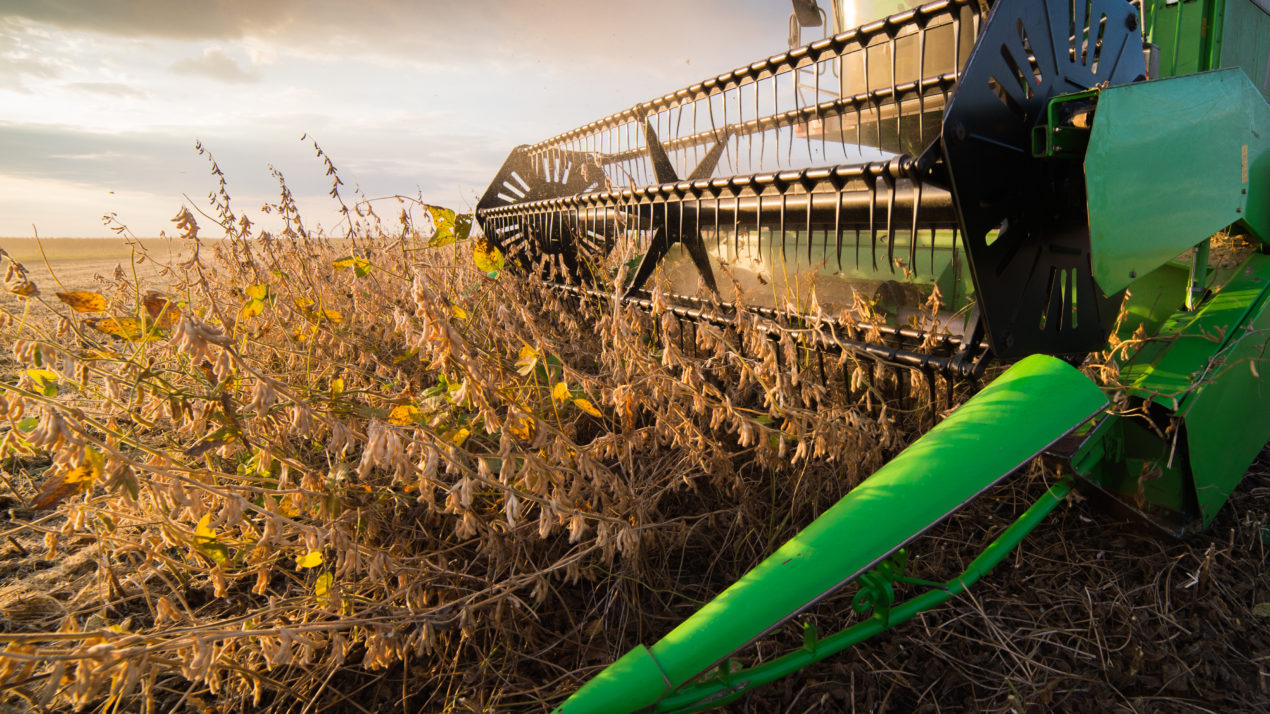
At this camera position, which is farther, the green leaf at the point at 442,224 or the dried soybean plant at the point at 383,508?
the green leaf at the point at 442,224

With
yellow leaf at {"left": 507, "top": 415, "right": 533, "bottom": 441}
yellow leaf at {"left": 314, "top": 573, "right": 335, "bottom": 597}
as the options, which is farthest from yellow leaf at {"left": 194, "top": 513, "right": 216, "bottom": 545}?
yellow leaf at {"left": 507, "top": 415, "right": 533, "bottom": 441}

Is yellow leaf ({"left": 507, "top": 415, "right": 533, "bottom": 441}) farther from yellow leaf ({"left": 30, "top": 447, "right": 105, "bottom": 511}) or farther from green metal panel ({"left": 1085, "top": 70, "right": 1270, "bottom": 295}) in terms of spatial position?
green metal panel ({"left": 1085, "top": 70, "right": 1270, "bottom": 295})

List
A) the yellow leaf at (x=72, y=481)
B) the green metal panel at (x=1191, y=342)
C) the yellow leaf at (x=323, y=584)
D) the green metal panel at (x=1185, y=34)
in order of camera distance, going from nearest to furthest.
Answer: the yellow leaf at (x=72, y=481), the yellow leaf at (x=323, y=584), the green metal panel at (x=1191, y=342), the green metal panel at (x=1185, y=34)

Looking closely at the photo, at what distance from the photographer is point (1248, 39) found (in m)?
3.02

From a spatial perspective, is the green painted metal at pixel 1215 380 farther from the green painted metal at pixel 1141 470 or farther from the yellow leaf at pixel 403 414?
the yellow leaf at pixel 403 414

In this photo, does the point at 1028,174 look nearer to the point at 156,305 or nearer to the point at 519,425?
the point at 519,425

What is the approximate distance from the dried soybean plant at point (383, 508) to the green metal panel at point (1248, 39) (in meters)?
2.33

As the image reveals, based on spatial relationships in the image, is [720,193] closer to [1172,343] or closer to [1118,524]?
[1172,343]

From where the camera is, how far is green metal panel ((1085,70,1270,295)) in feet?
5.37

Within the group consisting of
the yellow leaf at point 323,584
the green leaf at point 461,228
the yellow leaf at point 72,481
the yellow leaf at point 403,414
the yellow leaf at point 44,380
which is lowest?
the yellow leaf at point 323,584

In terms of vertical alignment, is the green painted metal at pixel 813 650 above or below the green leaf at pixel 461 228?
below

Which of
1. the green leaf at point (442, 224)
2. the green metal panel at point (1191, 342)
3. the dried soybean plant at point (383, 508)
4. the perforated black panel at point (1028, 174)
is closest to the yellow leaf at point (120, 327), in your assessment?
the dried soybean plant at point (383, 508)

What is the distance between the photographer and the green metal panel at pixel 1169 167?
5.37ft

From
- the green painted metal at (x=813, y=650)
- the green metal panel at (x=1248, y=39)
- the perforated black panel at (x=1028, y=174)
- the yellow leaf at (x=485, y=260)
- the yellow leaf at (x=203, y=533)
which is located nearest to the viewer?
the green painted metal at (x=813, y=650)
